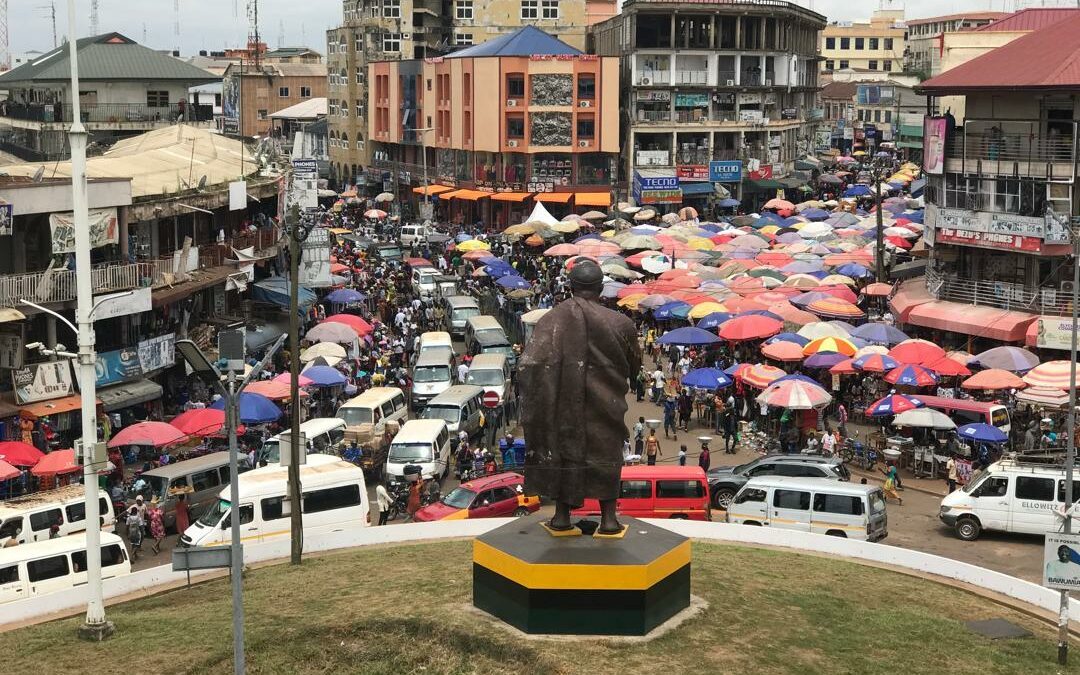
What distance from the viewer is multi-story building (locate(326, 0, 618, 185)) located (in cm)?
10925

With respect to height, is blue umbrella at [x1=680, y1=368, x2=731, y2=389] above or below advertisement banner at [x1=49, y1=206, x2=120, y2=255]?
below

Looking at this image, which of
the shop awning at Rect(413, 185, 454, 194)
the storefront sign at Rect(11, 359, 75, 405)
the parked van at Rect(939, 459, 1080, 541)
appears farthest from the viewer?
the shop awning at Rect(413, 185, 454, 194)

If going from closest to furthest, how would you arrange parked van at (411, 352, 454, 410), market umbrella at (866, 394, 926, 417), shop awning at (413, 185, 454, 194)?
market umbrella at (866, 394, 926, 417)
parked van at (411, 352, 454, 410)
shop awning at (413, 185, 454, 194)

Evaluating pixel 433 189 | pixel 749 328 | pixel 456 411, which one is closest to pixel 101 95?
pixel 433 189

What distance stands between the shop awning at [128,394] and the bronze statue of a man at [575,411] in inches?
766

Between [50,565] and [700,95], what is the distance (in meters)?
69.3

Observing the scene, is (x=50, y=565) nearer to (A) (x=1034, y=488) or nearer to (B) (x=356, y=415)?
(B) (x=356, y=415)

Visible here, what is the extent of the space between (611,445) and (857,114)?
136 meters

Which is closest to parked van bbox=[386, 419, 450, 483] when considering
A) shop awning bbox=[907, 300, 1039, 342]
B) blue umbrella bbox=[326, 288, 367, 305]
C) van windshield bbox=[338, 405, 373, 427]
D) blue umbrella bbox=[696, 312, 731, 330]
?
van windshield bbox=[338, 405, 373, 427]

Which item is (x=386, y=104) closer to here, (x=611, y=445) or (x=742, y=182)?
(x=742, y=182)

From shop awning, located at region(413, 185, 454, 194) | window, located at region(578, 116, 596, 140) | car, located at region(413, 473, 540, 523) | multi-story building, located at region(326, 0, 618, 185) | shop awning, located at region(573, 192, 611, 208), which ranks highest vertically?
multi-story building, located at region(326, 0, 618, 185)

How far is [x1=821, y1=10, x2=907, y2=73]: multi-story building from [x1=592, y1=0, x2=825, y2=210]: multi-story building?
84.8 m

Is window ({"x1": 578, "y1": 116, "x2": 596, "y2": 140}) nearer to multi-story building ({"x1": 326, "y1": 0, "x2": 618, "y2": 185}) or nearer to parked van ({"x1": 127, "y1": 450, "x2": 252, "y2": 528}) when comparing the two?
multi-story building ({"x1": 326, "y1": 0, "x2": 618, "y2": 185})

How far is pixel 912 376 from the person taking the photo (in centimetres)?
3494
